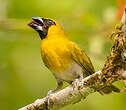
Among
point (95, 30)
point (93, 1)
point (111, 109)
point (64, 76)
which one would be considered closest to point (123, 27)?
point (64, 76)

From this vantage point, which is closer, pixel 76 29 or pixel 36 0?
pixel 76 29

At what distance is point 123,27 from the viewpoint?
3.67m

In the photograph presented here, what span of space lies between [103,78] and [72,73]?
1344 mm

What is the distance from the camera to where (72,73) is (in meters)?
5.27

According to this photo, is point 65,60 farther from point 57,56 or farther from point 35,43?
point 35,43

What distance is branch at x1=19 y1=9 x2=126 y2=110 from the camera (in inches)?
147

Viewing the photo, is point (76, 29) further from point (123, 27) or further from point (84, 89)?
point (123, 27)

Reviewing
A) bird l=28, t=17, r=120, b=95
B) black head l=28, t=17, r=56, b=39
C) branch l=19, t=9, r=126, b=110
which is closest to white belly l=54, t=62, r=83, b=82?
bird l=28, t=17, r=120, b=95

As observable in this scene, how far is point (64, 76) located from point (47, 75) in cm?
165

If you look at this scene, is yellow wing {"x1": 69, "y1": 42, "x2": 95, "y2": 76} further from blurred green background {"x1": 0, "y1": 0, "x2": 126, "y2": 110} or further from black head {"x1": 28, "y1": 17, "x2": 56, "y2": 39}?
blurred green background {"x1": 0, "y1": 0, "x2": 126, "y2": 110}

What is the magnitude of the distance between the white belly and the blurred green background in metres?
0.70

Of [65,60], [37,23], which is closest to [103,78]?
[65,60]

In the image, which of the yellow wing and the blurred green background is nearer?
the yellow wing

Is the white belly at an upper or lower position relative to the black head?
lower
